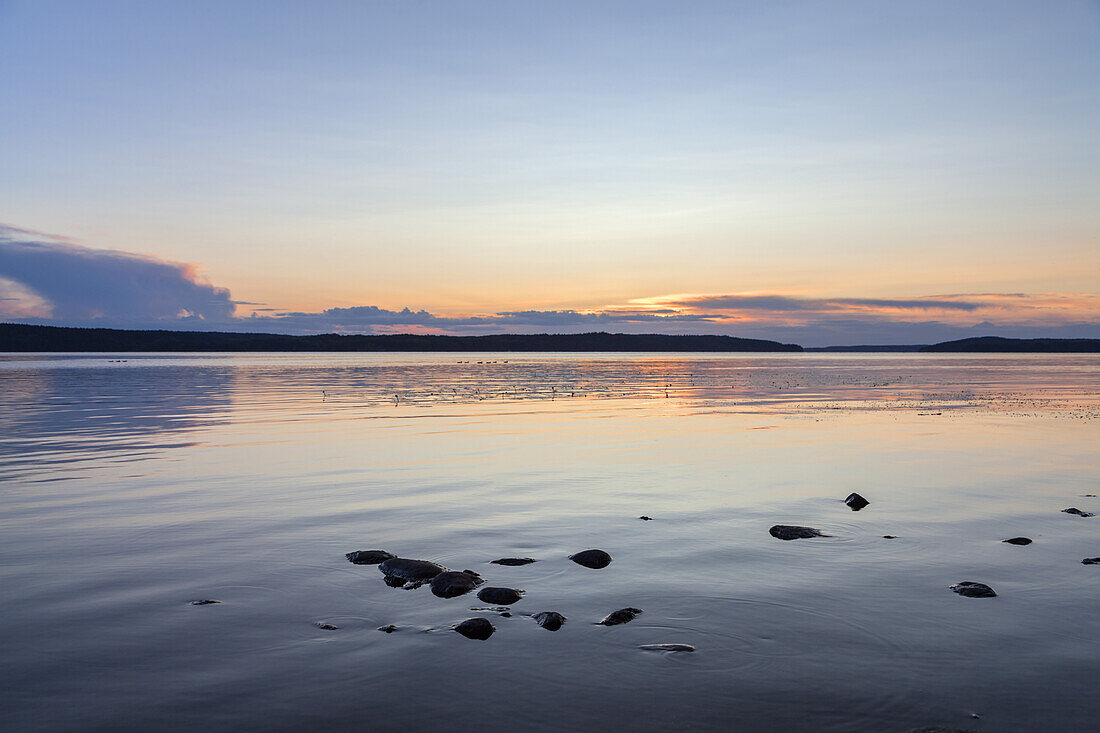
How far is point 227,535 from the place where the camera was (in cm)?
1323

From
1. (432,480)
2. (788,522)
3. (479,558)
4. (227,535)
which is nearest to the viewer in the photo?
(479,558)

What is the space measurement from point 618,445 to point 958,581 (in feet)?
48.5

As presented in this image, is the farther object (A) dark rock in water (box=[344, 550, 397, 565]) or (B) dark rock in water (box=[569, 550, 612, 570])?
(A) dark rock in water (box=[344, 550, 397, 565])

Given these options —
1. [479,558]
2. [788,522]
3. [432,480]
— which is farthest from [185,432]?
[788,522]

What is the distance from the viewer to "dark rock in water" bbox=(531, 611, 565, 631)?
887 centimetres

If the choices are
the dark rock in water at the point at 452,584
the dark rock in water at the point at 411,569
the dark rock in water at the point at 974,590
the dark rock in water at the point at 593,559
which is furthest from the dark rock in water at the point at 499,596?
the dark rock in water at the point at 974,590

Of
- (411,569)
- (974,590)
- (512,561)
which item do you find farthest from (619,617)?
(974,590)

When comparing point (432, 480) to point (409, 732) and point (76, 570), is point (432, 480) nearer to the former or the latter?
point (76, 570)

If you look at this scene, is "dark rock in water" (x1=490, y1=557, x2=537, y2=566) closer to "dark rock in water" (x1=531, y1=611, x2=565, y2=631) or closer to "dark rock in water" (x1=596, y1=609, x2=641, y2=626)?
"dark rock in water" (x1=531, y1=611, x2=565, y2=631)

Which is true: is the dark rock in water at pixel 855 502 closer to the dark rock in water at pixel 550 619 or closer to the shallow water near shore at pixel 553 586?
the shallow water near shore at pixel 553 586

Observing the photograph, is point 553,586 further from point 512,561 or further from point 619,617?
point 619,617

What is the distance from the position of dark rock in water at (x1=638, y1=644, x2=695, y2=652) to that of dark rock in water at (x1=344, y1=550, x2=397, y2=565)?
14.8ft

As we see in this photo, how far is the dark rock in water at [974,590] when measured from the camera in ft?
32.8

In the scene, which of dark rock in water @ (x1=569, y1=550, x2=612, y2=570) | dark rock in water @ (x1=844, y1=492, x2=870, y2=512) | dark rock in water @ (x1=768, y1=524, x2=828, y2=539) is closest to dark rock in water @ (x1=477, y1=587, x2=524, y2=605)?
dark rock in water @ (x1=569, y1=550, x2=612, y2=570)
